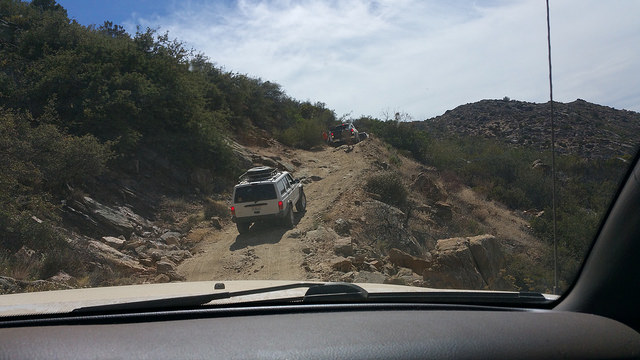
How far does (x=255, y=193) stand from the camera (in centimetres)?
1703

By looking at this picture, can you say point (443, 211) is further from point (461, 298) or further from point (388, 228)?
point (461, 298)

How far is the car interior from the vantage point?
2.55 m

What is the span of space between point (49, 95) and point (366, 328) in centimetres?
2313

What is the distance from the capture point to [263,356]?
2.47 metres

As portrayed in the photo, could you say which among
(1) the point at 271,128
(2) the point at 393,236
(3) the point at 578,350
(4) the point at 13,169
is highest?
(1) the point at 271,128

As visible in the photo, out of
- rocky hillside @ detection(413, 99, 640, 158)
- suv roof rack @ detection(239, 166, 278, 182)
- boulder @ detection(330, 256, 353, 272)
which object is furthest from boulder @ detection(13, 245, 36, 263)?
rocky hillside @ detection(413, 99, 640, 158)

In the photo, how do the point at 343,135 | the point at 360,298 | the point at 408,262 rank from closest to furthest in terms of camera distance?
the point at 360,298 < the point at 408,262 < the point at 343,135

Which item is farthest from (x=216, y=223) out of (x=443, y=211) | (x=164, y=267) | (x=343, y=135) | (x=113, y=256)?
(x=343, y=135)

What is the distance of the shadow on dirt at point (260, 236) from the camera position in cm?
1631

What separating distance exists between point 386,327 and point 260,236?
1472cm

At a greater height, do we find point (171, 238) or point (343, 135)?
point (343, 135)

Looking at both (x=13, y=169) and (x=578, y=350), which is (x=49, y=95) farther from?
(x=578, y=350)

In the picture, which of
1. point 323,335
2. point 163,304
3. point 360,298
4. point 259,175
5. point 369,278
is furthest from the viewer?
point 259,175

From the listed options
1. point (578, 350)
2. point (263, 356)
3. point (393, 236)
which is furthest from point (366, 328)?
point (393, 236)
